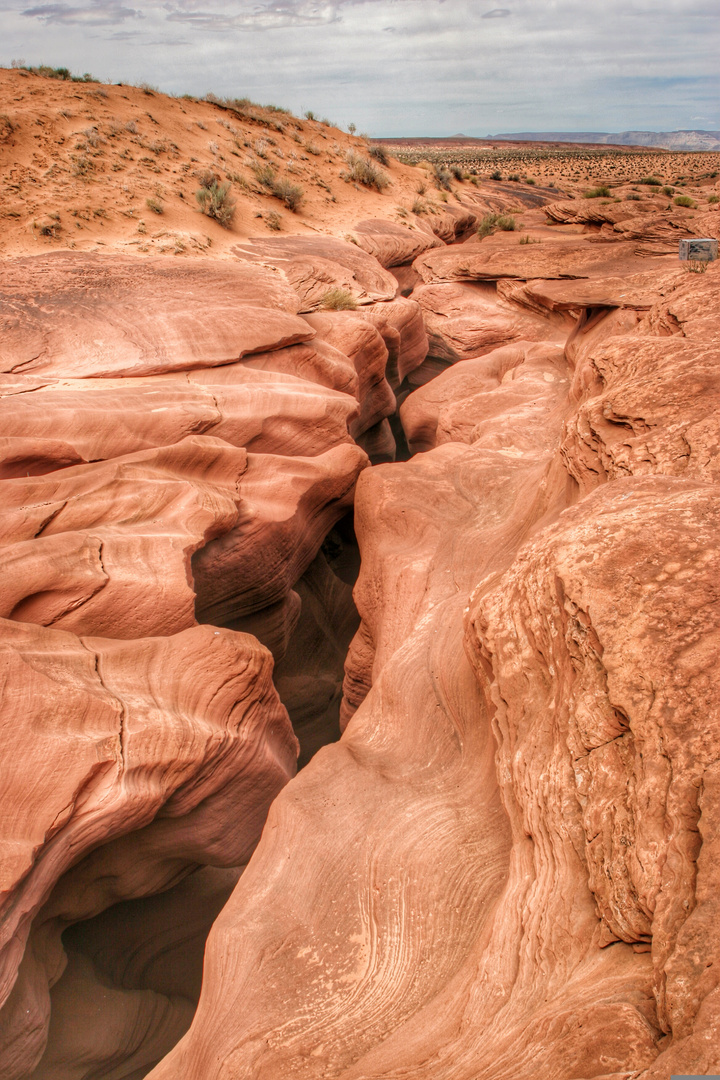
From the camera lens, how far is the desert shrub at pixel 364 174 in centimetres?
2164

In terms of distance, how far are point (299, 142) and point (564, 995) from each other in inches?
970

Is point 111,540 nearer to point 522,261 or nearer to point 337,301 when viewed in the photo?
point 337,301

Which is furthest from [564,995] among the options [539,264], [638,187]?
[638,187]

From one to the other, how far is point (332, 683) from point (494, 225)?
59.6 ft

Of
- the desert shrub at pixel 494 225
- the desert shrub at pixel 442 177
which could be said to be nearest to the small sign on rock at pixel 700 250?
the desert shrub at pixel 494 225

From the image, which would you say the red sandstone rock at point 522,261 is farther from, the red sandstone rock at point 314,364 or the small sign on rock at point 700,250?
the red sandstone rock at point 314,364

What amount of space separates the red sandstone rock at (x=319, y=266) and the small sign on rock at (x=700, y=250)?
18.4 ft

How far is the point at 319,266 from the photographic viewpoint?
13547 mm

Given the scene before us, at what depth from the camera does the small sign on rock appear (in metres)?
10.0

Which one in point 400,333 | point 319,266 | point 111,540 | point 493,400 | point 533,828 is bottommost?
point 533,828

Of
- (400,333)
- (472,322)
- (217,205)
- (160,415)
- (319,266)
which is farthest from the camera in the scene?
(472,322)

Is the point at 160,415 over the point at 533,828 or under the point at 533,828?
over

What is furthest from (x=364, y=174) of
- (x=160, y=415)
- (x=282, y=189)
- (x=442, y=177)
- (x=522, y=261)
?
(x=160, y=415)

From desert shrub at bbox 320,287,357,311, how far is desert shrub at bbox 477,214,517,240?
38.1 feet
